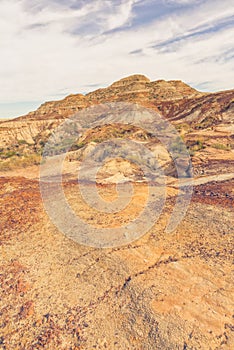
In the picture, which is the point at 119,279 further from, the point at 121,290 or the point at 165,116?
the point at 165,116

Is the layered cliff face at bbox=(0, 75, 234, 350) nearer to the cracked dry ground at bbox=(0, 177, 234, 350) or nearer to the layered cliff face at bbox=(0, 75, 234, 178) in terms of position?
the cracked dry ground at bbox=(0, 177, 234, 350)

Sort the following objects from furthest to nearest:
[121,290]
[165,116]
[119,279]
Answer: [165,116], [119,279], [121,290]

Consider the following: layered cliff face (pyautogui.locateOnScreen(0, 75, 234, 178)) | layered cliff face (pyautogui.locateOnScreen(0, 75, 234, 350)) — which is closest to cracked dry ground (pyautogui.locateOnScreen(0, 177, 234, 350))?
layered cliff face (pyautogui.locateOnScreen(0, 75, 234, 350))

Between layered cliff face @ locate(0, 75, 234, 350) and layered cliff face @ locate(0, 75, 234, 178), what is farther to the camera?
layered cliff face @ locate(0, 75, 234, 178)

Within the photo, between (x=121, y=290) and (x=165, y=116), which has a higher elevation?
(x=121, y=290)

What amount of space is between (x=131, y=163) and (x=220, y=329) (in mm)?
16728

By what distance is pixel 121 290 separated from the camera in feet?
20.9

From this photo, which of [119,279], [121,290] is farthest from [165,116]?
[121,290]

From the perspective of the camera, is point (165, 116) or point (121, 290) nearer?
point (121, 290)

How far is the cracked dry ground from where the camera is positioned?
5204 millimetres

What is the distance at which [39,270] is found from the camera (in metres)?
7.31

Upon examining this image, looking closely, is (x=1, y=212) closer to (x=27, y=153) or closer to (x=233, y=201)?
(x=233, y=201)

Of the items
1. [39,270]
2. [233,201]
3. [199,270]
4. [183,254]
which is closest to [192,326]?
[199,270]

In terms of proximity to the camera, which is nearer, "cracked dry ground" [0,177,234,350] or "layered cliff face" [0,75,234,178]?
"cracked dry ground" [0,177,234,350]
